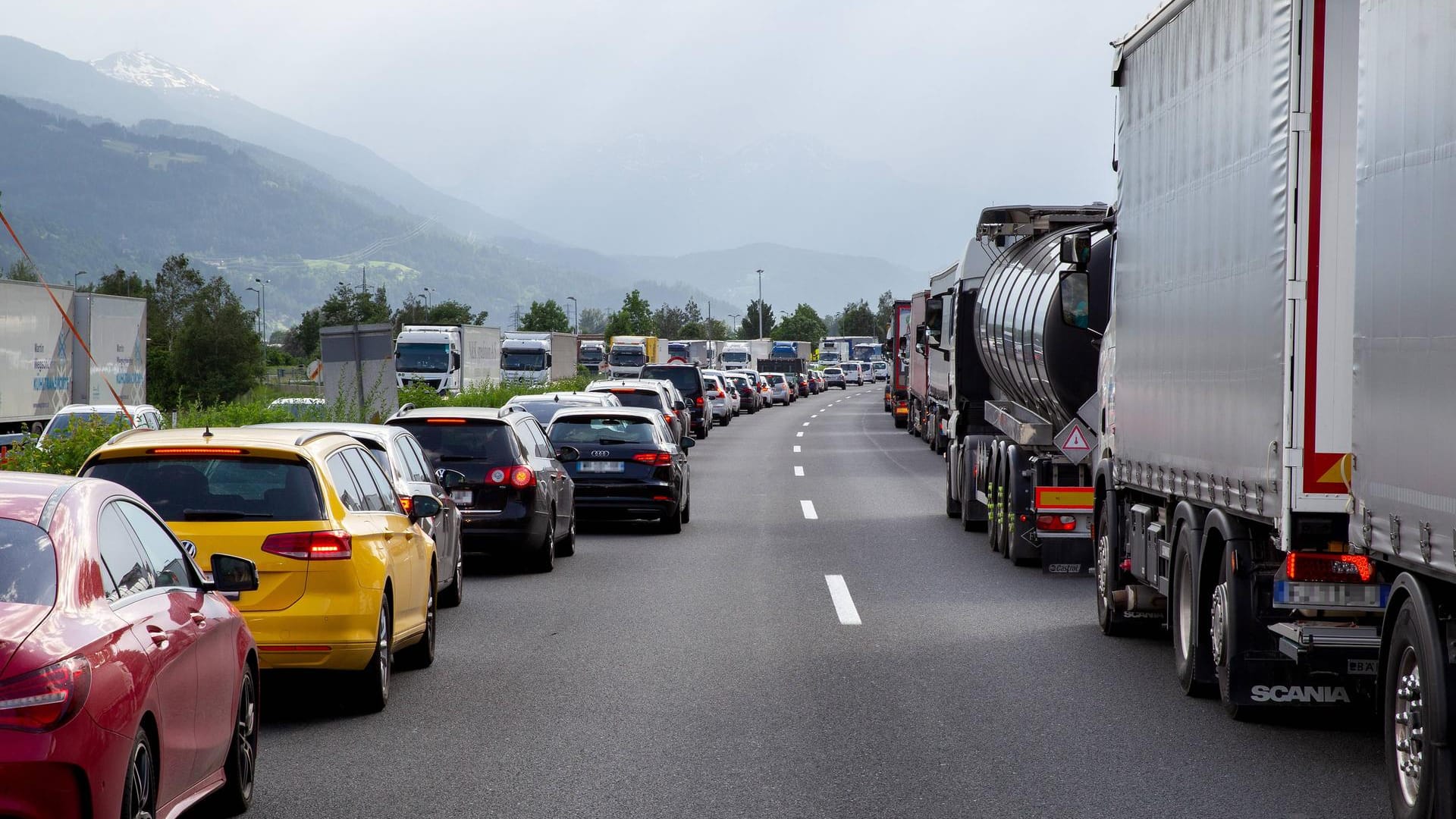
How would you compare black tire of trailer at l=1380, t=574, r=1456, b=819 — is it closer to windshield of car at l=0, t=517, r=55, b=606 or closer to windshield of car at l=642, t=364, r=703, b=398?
windshield of car at l=0, t=517, r=55, b=606

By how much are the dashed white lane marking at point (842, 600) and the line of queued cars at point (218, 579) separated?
281cm

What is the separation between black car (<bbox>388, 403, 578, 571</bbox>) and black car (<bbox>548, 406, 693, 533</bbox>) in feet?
9.83

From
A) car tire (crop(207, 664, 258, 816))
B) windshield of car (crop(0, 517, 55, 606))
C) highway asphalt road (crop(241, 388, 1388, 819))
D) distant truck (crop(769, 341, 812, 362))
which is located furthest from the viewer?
distant truck (crop(769, 341, 812, 362))

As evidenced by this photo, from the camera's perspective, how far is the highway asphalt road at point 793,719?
22.1 ft

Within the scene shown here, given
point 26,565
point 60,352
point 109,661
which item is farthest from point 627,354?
point 109,661

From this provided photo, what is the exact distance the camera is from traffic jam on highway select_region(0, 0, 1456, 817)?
5.18m

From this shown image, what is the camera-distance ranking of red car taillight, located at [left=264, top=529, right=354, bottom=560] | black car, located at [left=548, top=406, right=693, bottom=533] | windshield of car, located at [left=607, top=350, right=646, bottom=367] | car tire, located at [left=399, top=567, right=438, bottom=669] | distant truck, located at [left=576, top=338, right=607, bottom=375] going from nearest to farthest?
1. red car taillight, located at [left=264, top=529, right=354, bottom=560]
2. car tire, located at [left=399, top=567, right=438, bottom=669]
3. black car, located at [left=548, top=406, right=693, bottom=533]
4. windshield of car, located at [left=607, top=350, right=646, bottom=367]
5. distant truck, located at [left=576, top=338, right=607, bottom=375]

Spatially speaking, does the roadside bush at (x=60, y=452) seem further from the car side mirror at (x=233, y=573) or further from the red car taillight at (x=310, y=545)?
the car side mirror at (x=233, y=573)

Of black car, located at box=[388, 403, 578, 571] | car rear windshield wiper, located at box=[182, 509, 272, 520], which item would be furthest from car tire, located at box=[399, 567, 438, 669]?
black car, located at box=[388, 403, 578, 571]

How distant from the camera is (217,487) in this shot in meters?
8.37

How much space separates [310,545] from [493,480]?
6977 mm

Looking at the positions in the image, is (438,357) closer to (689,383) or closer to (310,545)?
(689,383)

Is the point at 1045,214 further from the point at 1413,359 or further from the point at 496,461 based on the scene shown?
the point at 1413,359

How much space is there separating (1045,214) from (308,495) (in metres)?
11.8
